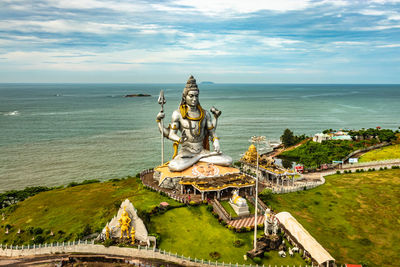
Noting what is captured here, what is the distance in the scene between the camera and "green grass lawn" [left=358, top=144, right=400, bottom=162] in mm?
49469

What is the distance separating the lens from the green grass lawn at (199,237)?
76.4 ft

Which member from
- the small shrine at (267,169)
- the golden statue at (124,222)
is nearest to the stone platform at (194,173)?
the small shrine at (267,169)

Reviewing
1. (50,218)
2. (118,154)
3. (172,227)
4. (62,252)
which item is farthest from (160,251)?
(118,154)

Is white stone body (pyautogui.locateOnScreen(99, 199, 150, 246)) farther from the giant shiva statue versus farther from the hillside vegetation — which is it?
the hillside vegetation

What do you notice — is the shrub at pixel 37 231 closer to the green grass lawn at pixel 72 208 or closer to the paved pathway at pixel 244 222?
the green grass lawn at pixel 72 208

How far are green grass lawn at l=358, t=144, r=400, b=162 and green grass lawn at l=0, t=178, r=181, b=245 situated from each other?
34657mm

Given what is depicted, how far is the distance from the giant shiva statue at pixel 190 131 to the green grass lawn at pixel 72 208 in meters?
5.22

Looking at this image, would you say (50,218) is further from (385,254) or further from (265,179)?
(385,254)

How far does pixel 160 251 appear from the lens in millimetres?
23125

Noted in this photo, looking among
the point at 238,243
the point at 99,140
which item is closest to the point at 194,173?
the point at 238,243

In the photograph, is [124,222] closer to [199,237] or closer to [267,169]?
[199,237]

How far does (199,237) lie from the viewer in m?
25.6

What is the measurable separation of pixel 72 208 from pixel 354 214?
27476 mm

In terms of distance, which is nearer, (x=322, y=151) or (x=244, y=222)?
(x=244, y=222)
